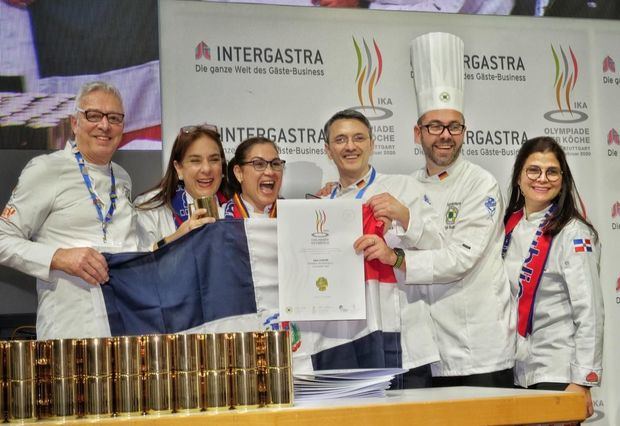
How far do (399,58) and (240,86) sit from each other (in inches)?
40.8

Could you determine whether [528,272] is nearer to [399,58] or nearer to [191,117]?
[399,58]

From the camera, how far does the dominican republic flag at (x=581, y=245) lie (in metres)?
4.15

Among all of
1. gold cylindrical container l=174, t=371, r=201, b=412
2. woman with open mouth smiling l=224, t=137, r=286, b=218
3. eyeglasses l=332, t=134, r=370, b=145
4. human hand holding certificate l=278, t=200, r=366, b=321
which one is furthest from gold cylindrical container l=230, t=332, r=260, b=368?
eyeglasses l=332, t=134, r=370, b=145

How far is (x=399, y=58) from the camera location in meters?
5.35

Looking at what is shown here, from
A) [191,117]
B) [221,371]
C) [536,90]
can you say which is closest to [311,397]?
[221,371]

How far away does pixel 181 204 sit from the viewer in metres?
4.04

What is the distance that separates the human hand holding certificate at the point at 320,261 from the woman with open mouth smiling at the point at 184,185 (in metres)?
0.83

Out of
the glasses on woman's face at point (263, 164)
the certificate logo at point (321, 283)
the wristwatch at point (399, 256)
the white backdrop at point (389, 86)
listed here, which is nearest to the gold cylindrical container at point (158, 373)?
the certificate logo at point (321, 283)

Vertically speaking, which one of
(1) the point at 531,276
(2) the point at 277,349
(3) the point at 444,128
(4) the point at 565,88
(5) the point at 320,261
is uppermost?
(4) the point at 565,88

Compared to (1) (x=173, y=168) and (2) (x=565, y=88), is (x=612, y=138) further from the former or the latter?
(1) (x=173, y=168)

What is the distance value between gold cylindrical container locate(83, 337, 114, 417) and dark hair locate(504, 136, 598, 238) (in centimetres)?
279

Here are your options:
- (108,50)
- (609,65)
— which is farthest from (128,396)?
(609,65)

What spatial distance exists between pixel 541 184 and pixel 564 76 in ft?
4.86

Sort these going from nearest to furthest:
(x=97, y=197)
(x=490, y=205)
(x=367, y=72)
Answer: (x=97, y=197) < (x=490, y=205) < (x=367, y=72)
